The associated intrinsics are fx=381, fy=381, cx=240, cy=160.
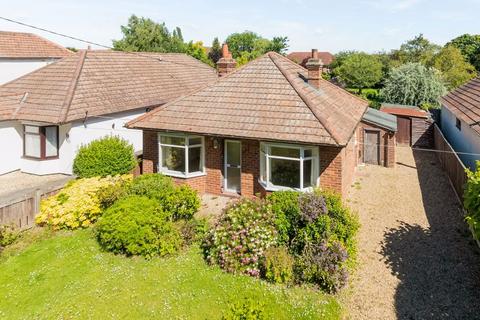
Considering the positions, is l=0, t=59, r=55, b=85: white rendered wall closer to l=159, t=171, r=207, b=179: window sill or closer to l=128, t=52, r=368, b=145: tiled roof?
l=128, t=52, r=368, b=145: tiled roof

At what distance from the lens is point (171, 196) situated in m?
12.4

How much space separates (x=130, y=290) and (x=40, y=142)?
12300 millimetres

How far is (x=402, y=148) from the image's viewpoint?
24.9m

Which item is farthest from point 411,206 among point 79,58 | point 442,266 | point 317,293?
point 79,58

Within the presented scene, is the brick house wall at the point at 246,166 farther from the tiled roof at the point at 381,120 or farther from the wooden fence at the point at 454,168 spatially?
the tiled roof at the point at 381,120

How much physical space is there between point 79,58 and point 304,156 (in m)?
15.7

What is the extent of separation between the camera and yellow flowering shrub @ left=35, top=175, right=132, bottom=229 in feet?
42.6

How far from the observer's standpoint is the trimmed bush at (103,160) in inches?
644

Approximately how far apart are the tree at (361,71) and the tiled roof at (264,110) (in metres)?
35.7

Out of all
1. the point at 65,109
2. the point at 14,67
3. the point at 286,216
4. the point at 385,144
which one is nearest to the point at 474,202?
the point at 286,216

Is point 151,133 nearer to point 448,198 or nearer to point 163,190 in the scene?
point 163,190

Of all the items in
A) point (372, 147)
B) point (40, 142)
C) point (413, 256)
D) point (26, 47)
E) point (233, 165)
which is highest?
point (26, 47)

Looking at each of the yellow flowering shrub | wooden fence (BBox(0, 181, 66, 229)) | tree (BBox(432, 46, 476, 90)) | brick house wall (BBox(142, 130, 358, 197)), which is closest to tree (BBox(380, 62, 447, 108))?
tree (BBox(432, 46, 476, 90))

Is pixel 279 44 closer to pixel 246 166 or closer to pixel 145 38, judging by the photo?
pixel 145 38
